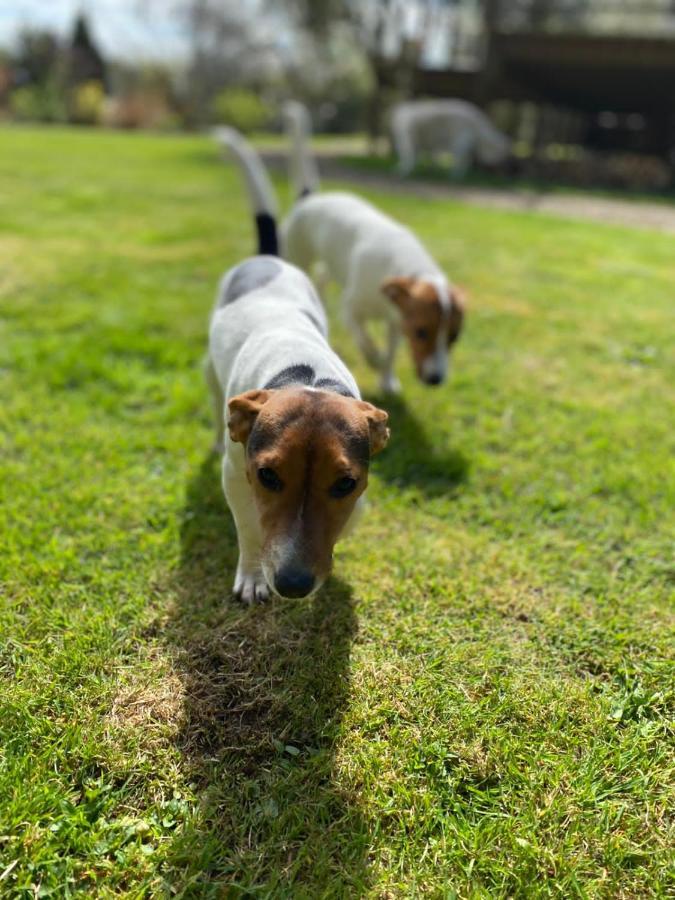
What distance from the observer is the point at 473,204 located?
13.9m

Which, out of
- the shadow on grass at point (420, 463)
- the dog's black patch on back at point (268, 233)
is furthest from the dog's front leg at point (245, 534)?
the dog's black patch on back at point (268, 233)

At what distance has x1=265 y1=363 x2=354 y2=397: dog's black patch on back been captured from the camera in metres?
→ 2.54

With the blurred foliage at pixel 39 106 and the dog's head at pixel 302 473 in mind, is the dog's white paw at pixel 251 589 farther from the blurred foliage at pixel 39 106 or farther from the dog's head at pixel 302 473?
the blurred foliage at pixel 39 106

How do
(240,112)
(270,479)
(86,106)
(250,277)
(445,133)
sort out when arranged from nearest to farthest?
1. (270,479)
2. (250,277)
3. (445,133)
4. (86,106)
5. (240,112)

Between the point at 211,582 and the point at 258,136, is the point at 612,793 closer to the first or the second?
the point at 211,582

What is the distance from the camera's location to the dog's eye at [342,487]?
7.39ft

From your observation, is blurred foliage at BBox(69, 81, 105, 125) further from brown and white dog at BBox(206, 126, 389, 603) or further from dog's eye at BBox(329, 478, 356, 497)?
dog's eye at BBox(329, 478, 356, 497)

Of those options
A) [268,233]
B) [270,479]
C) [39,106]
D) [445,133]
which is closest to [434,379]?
[268,233]

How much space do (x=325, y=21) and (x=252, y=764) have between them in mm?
25364

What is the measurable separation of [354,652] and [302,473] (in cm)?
100

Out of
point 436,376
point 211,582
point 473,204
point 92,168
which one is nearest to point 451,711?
point 211,582

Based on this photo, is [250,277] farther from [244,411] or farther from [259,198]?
[244,411]

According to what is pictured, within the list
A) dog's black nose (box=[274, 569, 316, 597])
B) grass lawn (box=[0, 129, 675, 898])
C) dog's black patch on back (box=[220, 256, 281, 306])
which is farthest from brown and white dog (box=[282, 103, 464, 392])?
dog's black nose (box=[274, 569, 316, 597])

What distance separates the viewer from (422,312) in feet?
14.9
